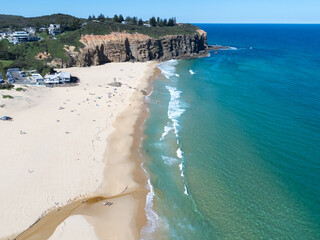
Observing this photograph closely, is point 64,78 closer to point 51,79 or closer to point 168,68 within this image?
point 51,79

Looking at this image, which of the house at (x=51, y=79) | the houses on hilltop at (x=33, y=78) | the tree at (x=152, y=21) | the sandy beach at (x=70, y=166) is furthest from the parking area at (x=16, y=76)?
the tree at (x=152, y=21)

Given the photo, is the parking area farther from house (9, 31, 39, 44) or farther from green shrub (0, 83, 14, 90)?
house (9, 31, 39, 44)

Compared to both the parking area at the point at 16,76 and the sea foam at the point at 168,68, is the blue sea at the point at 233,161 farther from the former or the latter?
the parking area at the point at 16,76

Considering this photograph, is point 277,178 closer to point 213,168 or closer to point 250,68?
point 213,168

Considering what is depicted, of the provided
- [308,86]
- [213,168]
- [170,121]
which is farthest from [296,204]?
[308,86]

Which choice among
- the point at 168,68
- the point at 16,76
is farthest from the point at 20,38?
the point at 168,68

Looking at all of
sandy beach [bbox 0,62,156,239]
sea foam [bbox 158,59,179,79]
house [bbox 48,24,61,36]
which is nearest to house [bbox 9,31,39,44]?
house [bbox 48,24,61,36]
